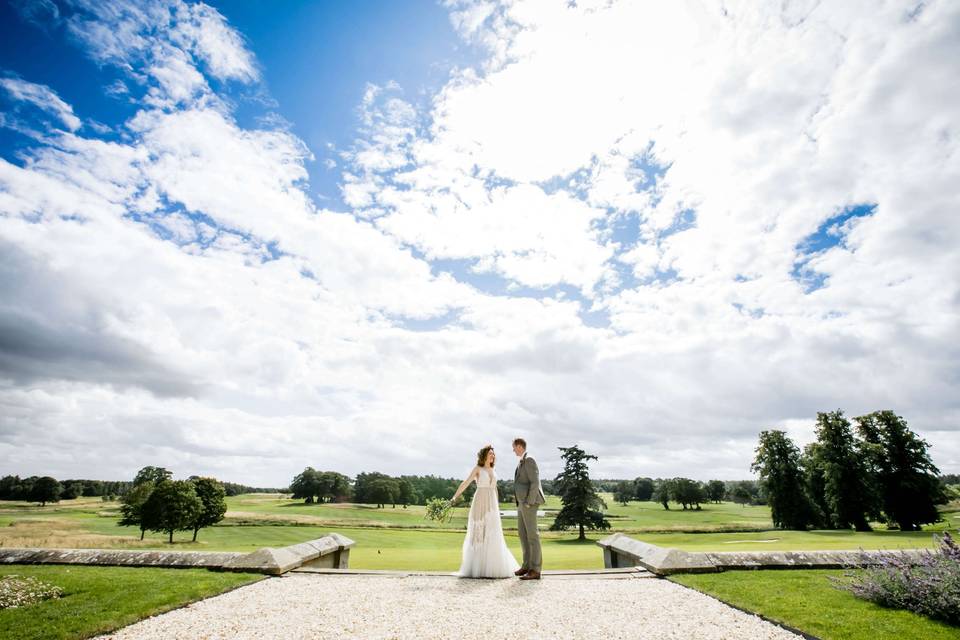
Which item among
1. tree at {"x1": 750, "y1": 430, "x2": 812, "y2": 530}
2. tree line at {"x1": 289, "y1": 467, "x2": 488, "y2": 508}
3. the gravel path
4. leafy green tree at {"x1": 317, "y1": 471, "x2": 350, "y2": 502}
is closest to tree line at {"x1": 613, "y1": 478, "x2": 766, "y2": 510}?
tree line at {"x1": 289, "y1": 467, "x2": 488, "y2": 508}

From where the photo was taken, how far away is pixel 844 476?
48625 millimetres

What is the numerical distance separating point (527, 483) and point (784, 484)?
5705cm

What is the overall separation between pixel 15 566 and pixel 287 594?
23.7ft

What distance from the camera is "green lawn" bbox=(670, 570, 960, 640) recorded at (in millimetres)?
6691

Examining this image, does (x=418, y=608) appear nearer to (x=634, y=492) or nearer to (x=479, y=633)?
(x=479, y=633)

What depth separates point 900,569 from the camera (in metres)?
8.50

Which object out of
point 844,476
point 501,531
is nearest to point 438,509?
point 501,531

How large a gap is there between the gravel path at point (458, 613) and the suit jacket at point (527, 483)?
169 cm

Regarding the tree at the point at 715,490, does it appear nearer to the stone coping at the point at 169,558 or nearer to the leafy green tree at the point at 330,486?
the leafy green tree at the point at 330,486

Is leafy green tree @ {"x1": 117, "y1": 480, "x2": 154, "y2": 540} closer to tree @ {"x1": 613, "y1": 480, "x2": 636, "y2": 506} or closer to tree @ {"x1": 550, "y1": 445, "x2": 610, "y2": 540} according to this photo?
tree @ {"x1": 550, "y1": 445, "x2": 610, "y2": 540}

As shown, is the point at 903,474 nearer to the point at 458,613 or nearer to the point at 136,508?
the point at 458,613

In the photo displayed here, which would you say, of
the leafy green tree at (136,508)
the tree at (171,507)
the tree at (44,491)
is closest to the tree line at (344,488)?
the tree at (44,491)

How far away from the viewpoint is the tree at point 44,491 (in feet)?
340

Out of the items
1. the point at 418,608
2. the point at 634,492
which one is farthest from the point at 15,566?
the point at 634,492
